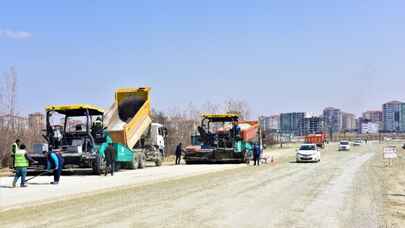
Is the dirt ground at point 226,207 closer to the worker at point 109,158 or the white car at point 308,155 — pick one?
the worker at point 109,158

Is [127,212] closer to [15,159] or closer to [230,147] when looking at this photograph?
[15,159]

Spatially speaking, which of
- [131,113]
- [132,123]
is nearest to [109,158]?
[132,123]

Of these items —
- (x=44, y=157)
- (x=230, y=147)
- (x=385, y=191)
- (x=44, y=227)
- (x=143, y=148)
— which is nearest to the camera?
(x=44, y=227)

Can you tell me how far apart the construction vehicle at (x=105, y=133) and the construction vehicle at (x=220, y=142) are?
4173mm

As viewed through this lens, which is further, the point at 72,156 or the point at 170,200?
the point at 72,156

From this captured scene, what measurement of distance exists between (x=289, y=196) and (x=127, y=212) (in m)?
5.89

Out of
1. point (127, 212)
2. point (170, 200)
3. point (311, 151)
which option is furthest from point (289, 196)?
point (311, 151)

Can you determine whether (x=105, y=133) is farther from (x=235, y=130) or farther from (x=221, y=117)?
(x=221, y=117)

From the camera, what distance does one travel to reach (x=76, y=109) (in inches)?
1129

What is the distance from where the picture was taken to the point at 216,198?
17.1 meters

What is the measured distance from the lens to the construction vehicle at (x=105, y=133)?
27.8 metres

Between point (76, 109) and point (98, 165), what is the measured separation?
10.1ft

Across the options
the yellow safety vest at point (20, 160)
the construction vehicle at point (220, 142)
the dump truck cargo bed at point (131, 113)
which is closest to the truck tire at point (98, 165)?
the dump truck cargo bed at point (131, 113)

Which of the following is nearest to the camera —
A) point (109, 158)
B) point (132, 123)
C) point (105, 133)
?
point (109, 158)
